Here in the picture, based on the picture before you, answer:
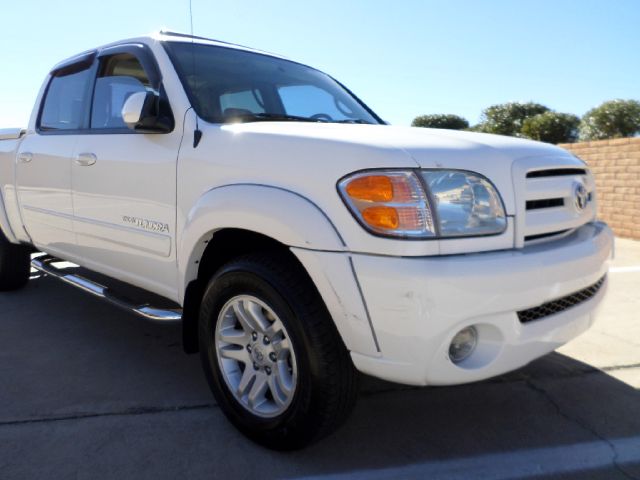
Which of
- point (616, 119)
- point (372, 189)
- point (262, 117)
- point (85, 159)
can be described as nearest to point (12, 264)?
point (85, 159)

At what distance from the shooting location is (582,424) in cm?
256

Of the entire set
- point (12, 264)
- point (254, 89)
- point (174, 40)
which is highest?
point (174, 40)

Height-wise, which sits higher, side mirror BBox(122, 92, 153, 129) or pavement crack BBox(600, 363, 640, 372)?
side mirror BBox(122, 92, 153, 129)

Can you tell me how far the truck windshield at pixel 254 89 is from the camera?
9.18 feet

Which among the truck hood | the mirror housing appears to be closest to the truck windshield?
the mirror housing

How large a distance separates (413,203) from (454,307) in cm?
39

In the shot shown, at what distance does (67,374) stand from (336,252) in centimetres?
211

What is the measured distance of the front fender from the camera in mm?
1963

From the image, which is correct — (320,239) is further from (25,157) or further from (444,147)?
(25,157)

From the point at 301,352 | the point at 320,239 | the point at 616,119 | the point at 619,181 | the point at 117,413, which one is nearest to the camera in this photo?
the point at 320,239

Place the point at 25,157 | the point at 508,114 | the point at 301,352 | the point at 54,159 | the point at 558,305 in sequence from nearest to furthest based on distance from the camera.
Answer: the point at 301,352
the point at 558,305
the point at 54,159
the point at 25,157
the point at 508,114

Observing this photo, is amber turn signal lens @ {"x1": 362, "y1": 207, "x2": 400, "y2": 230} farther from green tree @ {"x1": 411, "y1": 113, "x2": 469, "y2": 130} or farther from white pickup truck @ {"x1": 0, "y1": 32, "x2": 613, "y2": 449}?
green tree @ {"x1": 411, "y1": 113, "x2": 469, "y2": 130}

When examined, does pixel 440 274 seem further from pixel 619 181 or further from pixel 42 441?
pixel 619 181

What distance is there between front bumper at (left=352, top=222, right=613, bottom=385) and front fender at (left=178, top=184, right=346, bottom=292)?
183mm
